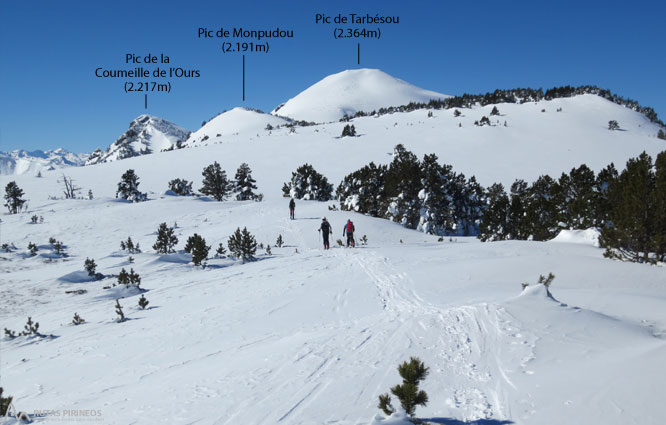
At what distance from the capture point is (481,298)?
8594mm

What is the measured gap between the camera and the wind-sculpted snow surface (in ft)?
14.3

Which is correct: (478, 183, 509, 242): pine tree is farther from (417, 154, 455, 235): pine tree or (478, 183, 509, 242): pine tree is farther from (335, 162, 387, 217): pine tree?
(335, 162, 387, 217): pine tree

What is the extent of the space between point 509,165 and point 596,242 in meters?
36.4

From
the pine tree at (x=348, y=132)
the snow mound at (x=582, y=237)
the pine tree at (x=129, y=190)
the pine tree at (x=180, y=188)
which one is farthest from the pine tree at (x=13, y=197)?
the pine tree at (x=348, y=132)

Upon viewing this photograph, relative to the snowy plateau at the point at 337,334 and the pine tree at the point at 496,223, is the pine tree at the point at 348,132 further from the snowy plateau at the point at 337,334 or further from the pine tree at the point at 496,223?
the snowy plateau at the point at 337,334

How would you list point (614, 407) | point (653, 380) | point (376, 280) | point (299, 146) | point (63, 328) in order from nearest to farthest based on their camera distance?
1. point (614, 407)
2. point (653, 380)
3. point (63, 328)
4. point (376, 280)
5. point (299, 146)

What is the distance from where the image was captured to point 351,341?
646cm

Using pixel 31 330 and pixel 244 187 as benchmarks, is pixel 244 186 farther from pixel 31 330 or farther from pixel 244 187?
pixel 31 330

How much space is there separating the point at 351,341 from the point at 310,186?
1280 inches

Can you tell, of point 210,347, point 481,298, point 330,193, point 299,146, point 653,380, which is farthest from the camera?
point 299,146

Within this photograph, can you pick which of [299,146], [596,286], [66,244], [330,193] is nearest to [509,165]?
[330,193]

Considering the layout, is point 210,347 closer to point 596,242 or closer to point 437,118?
point 596,242

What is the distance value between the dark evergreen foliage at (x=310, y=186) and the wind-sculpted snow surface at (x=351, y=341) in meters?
23.7

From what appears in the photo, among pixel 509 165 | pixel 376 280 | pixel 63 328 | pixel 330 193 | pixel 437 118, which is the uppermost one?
pixel 437 118
